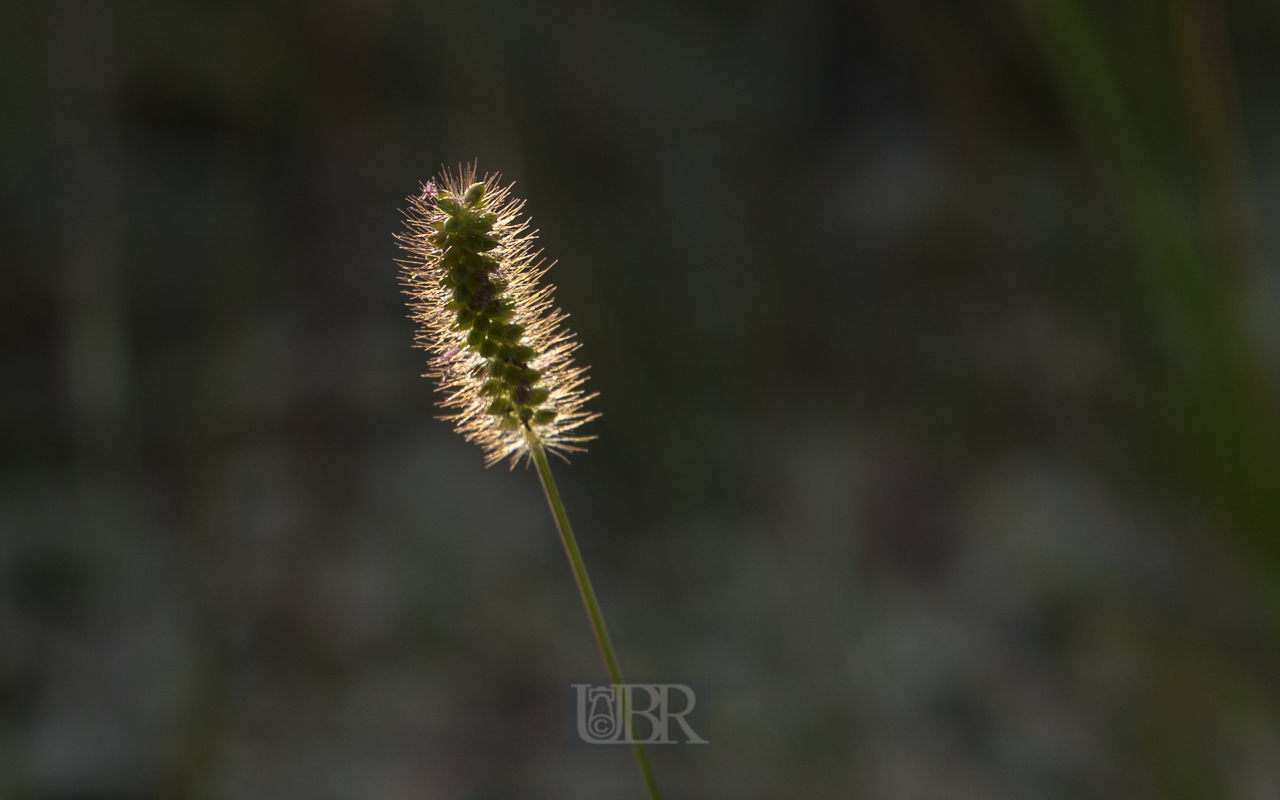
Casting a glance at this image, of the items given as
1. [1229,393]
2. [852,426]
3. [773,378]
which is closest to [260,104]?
[773,378]

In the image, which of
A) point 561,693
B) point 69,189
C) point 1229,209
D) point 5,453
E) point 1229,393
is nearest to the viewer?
point 1229,393

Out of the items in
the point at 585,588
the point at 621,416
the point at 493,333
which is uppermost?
the point at 621,416


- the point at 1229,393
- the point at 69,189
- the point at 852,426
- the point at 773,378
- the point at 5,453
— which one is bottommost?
the point at 1229,393

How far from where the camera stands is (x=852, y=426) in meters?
2.76

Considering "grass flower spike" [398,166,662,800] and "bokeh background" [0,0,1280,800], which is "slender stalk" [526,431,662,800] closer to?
"grass flower spike" [398,166,662,800]

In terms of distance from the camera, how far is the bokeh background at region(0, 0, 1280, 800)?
204 cm

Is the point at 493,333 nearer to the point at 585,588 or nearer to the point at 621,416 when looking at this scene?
the point at 585,588

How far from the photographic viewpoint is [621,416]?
2648mm

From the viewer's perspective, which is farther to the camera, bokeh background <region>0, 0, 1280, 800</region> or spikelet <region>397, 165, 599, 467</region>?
bokeh background <region>0, 0, 1280, 800</region>

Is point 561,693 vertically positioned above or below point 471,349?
below

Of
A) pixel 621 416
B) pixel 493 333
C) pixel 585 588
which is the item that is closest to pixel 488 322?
pixel 493 333

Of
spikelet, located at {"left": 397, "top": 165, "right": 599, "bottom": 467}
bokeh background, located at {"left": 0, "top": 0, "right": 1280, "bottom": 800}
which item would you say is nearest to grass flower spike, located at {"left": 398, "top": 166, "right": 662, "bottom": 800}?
spikelet, located at {"left": 397, "top": 165, "right": 599, "bottom": 467}

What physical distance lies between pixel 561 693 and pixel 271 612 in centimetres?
82

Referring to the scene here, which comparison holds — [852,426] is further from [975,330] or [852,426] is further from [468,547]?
[468,547]
